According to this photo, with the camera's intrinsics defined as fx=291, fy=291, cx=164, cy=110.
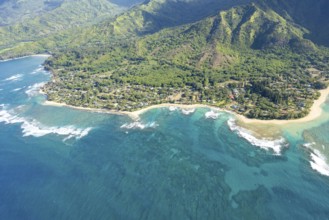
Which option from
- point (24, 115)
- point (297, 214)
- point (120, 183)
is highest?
point (297, 214)

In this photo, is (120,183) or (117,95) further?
(117,95)

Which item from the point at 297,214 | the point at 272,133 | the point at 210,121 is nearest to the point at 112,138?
the point at 210,121

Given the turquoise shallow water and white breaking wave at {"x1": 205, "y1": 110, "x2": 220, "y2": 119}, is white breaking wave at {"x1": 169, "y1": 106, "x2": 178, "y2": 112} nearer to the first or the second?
the turquoise shallow water

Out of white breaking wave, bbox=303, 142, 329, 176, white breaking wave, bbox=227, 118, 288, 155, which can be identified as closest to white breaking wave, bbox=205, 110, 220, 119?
white breaking wave, bbox=227, 118, 288, 155

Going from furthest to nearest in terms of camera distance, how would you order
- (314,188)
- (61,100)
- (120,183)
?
(61,100)
(120,183)
(314,188)

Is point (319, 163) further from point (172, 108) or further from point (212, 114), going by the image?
point (172, 108)

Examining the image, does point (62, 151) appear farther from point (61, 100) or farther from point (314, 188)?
point (314, 188)

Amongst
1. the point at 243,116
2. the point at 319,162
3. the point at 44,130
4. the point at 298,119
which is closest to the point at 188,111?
the point at 243,116
